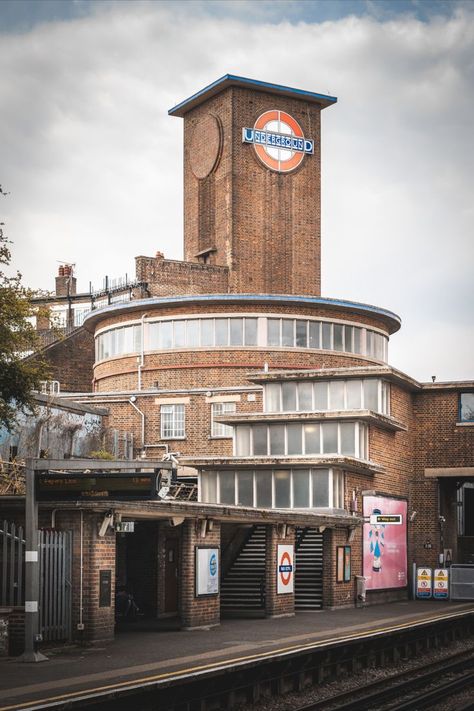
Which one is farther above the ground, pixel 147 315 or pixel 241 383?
pixel 147 315

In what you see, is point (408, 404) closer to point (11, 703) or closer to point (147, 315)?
point (147, 315)

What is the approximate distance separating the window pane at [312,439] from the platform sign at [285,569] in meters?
7.98

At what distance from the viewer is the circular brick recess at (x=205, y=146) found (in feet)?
232

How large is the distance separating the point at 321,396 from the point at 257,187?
27.9 meters

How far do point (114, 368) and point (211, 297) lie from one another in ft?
21.6

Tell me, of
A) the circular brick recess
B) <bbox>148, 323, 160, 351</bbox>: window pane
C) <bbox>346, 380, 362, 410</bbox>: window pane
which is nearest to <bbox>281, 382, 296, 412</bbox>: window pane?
<bbox>346, 380, 362, 410</bbox>: window pane

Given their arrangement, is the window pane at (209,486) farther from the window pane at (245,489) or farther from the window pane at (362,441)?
the window pane at (362,441)

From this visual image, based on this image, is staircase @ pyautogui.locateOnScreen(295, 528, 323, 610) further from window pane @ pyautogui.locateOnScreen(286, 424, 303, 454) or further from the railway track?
the railway track

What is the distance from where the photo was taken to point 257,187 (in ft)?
229

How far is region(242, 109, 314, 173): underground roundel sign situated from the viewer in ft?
230

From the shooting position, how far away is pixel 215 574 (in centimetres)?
2986

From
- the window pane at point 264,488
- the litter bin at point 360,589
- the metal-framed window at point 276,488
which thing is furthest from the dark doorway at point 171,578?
the litter bin at point 360,589

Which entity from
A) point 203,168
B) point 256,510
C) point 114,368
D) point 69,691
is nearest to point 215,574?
point 256,510

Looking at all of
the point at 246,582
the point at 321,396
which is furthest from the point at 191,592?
the point at 321,396
